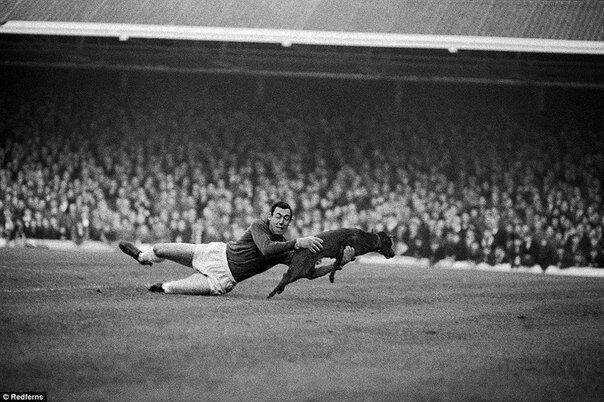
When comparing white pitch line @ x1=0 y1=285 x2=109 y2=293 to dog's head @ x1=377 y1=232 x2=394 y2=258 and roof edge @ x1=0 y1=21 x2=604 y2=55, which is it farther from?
roof edge @ x1=0 y1=21 x2=604 y2=55

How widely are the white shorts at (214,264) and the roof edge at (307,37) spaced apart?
12.2 m

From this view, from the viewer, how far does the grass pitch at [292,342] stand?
600cm

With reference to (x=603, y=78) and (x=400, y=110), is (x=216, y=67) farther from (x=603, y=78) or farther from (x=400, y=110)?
(x=603, y=78)

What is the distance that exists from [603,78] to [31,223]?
15340 millimetres

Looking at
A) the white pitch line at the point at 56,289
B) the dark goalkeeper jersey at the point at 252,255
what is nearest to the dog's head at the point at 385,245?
the dark goalkeeper jersey at the point at 252,255

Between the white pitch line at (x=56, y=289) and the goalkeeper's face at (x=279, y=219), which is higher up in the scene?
the goalkeeper's face at (x=279, y=219)

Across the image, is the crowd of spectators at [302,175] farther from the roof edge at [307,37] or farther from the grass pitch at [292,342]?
the grass pitch at [292,342]

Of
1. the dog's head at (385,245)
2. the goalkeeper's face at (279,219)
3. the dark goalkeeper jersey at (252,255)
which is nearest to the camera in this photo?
the goalkeeper's face at (279,219)

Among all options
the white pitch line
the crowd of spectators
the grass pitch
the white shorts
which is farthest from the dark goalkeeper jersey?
the crowd of spectators

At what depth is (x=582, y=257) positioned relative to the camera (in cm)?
1953

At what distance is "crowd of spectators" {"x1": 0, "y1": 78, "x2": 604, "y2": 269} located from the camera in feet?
67.0

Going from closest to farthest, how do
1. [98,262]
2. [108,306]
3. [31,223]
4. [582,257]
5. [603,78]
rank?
[108,306], [98,262], [582,257], [31,223], [603,78]

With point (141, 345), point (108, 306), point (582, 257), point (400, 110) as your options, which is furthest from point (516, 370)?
point (400, 110)

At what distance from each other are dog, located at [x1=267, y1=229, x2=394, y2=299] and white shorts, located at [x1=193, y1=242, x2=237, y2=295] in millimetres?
639
